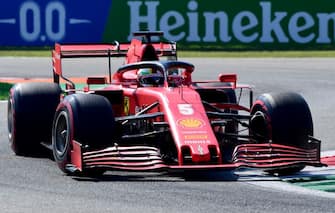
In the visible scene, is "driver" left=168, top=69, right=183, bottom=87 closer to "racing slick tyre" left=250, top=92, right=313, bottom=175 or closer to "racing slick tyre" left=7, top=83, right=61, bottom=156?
"racing slick tyre" left=250, top=92, right=313, bottom=175

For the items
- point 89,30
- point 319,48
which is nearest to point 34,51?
point 89,30

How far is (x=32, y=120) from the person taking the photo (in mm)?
11273

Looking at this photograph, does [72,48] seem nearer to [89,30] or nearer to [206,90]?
[206,90]

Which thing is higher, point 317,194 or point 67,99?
point 67,99

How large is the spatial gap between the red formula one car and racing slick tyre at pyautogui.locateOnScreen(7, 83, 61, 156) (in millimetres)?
10

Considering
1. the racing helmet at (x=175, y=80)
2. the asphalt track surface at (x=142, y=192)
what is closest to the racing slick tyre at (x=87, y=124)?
the asphalt track surface at (x=142, y=192)

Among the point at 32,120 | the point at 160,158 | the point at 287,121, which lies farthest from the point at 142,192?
the point at 32,120

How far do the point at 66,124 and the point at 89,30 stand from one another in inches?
680

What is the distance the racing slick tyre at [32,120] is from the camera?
37.0 feet

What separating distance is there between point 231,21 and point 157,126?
58.4 feet

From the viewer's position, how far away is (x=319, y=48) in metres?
27.8

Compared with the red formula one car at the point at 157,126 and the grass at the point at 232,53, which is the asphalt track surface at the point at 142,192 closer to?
the red formula one car at the point at 157,126

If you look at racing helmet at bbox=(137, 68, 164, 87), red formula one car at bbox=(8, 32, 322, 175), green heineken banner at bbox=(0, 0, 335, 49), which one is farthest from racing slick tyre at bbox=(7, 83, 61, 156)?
green heineken banner at bbox=(0, 0, 335, 49)

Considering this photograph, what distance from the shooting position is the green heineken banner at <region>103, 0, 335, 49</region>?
2748 cm
